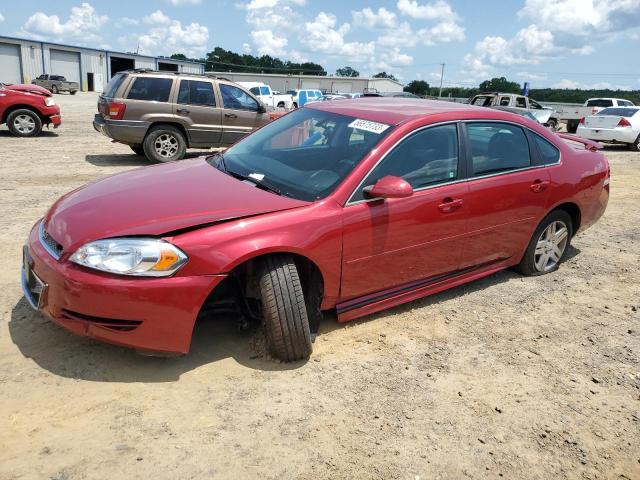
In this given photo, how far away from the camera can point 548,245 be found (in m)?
4.94

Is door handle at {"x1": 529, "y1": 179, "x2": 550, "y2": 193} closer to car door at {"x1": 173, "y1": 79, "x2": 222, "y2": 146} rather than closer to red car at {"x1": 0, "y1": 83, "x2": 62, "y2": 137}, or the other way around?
car door at {"x1": 173, "y1": 79, "x2": 222, "y2": 146}

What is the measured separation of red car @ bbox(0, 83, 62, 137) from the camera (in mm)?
12484

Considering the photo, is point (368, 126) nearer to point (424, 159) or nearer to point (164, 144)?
point (424, 159)

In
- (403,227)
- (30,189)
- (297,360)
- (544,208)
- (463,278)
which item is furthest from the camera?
(30,189)

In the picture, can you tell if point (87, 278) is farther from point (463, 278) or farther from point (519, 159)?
point (519, 159)

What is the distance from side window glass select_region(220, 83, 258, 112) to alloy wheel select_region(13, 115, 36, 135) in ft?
18.5

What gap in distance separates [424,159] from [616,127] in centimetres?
1595

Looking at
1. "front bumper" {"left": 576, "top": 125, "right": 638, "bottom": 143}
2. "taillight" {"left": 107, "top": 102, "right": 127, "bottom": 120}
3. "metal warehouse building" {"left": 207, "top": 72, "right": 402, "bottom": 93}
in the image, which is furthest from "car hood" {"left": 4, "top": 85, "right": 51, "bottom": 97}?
"metal warehouse building" {"left": 207, "top": 72, "right": 402, "bottom": 93}

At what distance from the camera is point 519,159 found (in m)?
4.46

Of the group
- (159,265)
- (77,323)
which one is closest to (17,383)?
(77,323)

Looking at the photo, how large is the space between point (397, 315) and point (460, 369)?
2.56 feet

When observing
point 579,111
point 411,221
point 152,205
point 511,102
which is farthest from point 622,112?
point 152,205

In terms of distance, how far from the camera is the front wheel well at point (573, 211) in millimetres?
4880

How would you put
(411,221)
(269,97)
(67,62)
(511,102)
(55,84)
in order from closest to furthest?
(411,221), (511,102), (269,97), (55,84), (67,62)
